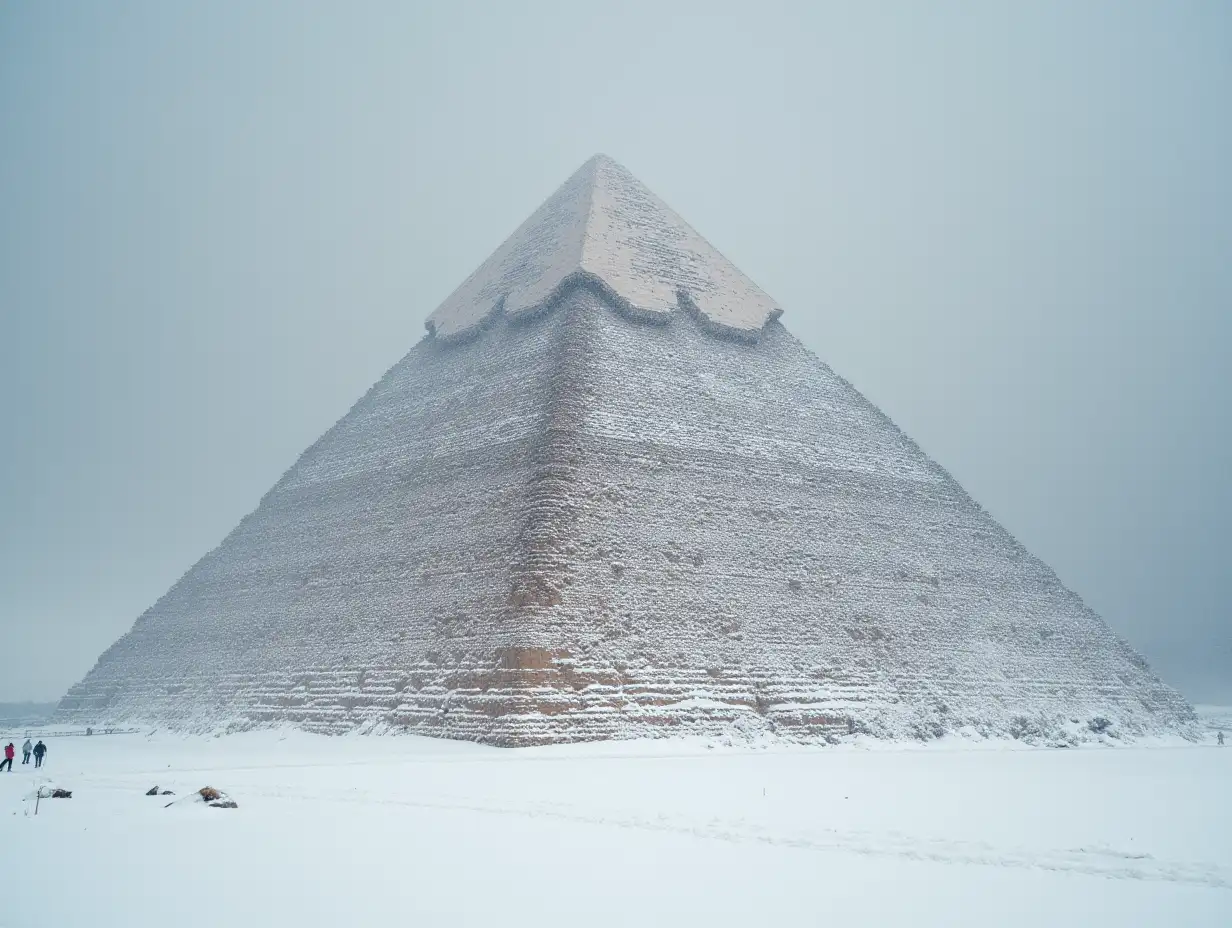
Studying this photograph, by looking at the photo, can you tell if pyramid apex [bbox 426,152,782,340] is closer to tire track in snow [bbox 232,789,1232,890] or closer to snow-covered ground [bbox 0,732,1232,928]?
snow-covered ground [bbox 0,732,1232,928]

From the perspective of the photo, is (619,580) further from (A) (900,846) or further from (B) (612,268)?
(B) (612,268)

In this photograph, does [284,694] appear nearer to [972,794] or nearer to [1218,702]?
[972,794]

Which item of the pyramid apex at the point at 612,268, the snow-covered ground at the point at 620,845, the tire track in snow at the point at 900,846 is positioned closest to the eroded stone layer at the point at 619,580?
the pyramid apex at the point at 612,268

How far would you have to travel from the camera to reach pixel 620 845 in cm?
743

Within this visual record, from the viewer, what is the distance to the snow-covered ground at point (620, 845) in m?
5.63

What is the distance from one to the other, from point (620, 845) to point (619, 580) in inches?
338

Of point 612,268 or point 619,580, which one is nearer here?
point 619,580

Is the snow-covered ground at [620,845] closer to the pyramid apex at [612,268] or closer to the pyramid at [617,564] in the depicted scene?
the pyramid at [617,564]

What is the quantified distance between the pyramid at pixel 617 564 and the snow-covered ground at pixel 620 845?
226 centimetres

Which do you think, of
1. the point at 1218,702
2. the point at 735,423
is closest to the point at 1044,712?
the point at 735,423

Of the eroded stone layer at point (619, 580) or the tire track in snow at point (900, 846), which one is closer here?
the tire track in snow at point (900, 846)

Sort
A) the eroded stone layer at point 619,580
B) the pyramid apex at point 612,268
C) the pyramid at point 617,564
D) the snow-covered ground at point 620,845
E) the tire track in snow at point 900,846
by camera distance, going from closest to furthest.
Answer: the snow-covered ground at point 620,845
the tire track in snow at point 900,846
the eroded stone layer at point 619,580
the pyramid at point 617,564
the pyramid apex at point 612,268

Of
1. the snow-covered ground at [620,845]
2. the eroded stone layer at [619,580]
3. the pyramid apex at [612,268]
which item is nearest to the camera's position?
the snow-covered ground at [620,845]

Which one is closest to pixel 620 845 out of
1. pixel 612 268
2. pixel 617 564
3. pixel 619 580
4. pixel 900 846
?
pixel 900 846
